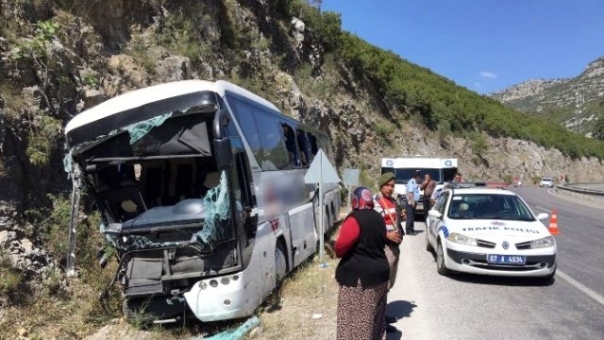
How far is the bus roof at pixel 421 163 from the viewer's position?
21141mm

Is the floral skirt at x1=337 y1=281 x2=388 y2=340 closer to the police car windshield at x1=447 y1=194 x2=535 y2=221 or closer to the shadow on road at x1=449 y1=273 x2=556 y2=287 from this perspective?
the shadow on road at x1=449 y1=273 x2=556 y2=287

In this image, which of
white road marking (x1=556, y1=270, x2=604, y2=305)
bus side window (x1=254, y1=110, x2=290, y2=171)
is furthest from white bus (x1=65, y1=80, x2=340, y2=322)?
white road marking (x1=556, y1=270, x2=604, y2=305)

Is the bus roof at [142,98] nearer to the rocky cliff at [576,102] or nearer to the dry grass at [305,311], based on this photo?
the dry grass at [305,311]

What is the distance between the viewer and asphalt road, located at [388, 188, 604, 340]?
659cm

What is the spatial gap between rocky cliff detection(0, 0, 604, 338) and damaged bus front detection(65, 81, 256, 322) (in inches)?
62.1

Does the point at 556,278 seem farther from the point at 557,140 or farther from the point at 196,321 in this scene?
the point at 557,140

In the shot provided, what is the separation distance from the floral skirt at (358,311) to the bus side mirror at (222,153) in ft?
7.18

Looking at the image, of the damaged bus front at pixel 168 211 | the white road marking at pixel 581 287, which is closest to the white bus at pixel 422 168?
the white road marking at pixel 581 287

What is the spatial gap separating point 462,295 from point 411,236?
273 inches

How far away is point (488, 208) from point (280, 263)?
4.45 metres

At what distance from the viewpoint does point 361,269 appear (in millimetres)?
4965

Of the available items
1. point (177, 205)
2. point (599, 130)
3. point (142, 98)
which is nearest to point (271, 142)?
point (177, 205)

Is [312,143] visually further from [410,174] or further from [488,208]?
[410,174]

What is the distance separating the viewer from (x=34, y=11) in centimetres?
1231
